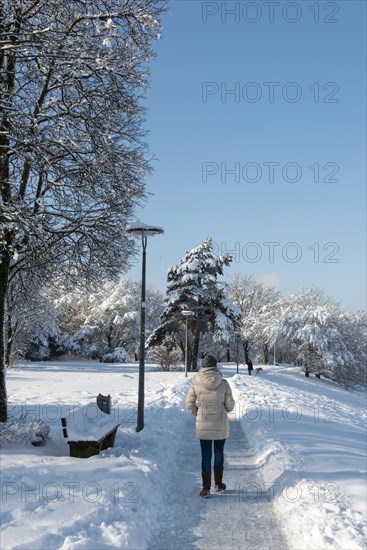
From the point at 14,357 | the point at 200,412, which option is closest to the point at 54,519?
the point at 200,412

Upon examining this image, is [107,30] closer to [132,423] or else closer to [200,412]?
[200,412]

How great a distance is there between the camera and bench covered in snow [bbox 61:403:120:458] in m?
7.98

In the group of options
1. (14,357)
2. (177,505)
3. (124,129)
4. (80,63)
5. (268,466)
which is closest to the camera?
(177,505)

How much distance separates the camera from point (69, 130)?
9.90 meters

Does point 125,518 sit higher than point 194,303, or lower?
lower

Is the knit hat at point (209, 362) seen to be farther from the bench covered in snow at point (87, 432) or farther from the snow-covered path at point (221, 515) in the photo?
the bench covered in snow at point (87, 432)

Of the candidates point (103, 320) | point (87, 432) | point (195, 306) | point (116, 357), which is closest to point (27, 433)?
point (87, 432)

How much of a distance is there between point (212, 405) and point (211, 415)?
0.15 m

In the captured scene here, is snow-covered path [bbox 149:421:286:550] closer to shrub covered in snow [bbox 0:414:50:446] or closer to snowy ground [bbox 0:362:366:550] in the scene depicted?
snowy ground [bbox 0:362:366:550]

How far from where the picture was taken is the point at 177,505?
6512 millimetres

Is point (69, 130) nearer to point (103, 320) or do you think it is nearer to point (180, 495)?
point (180, 495)

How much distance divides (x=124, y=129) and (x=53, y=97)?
1790 millimetres

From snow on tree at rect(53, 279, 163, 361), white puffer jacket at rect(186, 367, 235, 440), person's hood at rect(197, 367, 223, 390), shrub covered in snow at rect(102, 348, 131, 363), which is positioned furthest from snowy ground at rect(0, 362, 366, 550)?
snow on tree at rect(53, 279, 163, 361)

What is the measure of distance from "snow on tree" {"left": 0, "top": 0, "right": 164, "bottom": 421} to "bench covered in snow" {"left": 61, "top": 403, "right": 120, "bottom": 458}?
2.18m
